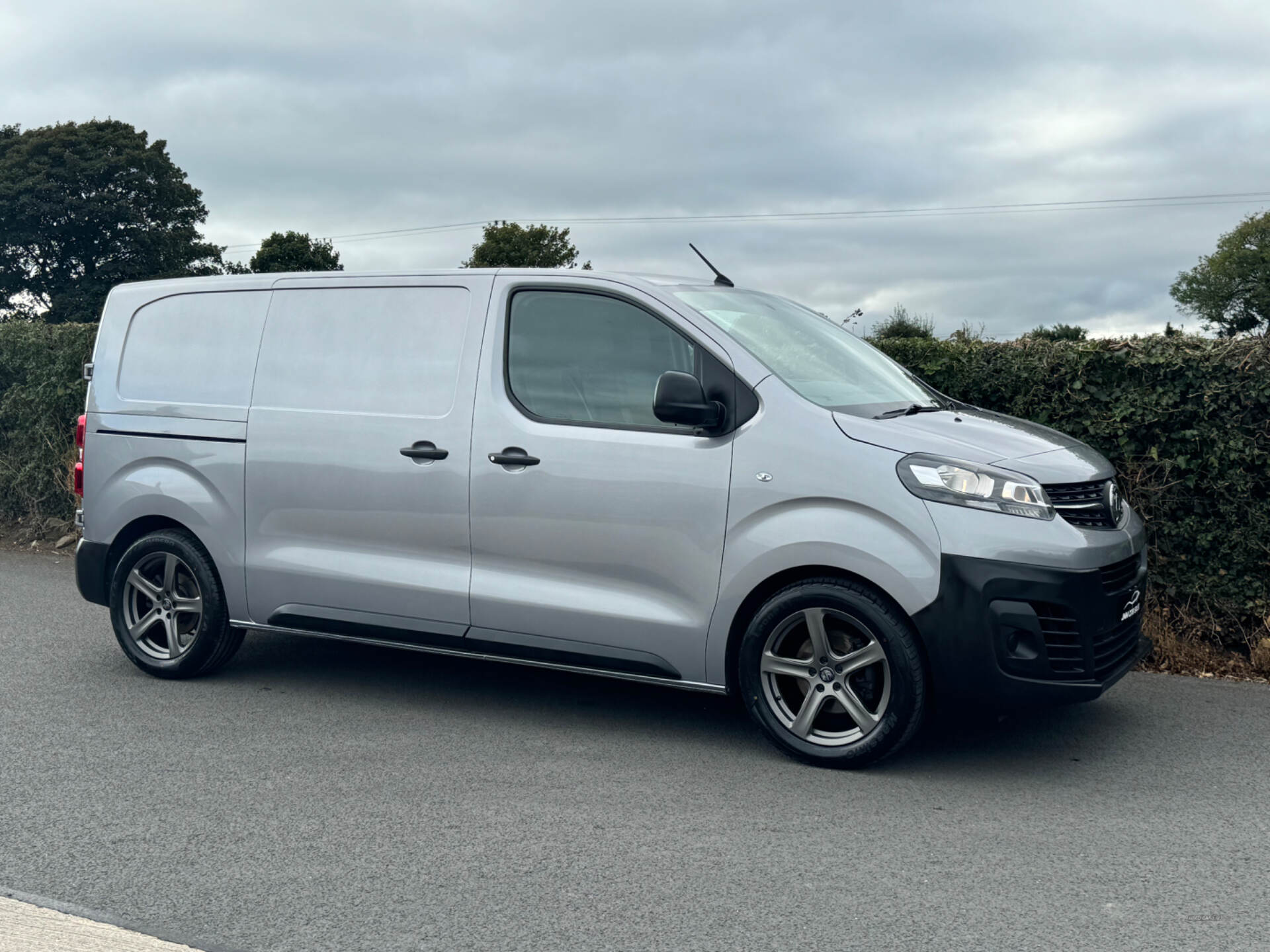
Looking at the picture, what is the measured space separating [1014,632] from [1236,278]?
90850 mm

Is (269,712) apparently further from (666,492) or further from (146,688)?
(666,492)

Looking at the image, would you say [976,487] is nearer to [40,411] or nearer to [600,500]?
[600,500]

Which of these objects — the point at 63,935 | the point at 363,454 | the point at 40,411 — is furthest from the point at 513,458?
the point at 40,411

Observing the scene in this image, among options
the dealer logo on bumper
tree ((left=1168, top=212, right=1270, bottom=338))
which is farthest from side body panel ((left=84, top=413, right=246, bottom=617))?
Result: tree ((left=1168, top=212, right=1270, bottom=338))

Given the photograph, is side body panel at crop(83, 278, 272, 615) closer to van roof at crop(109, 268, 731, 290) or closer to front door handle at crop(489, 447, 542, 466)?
van roof at crop(109, 268, 731, 290)

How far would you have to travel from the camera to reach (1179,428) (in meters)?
6.93

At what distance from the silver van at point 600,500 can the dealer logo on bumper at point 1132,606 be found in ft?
0.09

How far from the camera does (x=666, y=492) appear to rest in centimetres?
508

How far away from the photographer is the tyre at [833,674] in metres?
4.76

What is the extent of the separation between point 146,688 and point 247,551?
3.13ft

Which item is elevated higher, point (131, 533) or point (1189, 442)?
point (1189, 442)

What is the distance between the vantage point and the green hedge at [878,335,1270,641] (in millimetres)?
6785

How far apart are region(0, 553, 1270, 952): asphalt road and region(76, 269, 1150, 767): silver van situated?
15.2 inches

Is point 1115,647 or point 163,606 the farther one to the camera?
point 163,606
